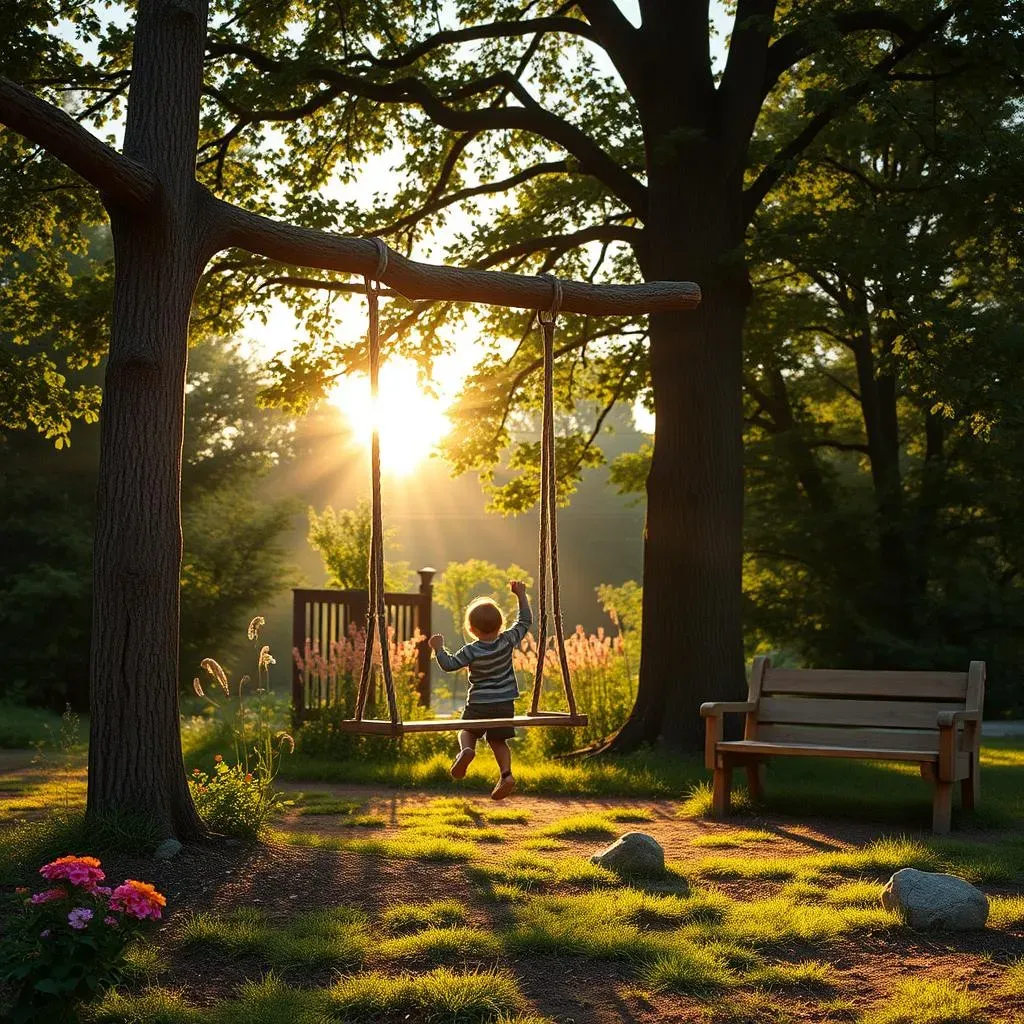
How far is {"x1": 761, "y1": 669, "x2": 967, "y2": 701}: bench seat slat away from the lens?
345 inches

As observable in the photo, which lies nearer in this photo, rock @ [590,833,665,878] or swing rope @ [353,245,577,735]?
swing rope @ [353,245,577,735]

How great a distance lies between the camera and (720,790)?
8625 mm

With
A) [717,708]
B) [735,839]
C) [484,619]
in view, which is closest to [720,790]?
[717,708]

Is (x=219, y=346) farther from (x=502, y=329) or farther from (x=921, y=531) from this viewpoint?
(x=921, y=531)

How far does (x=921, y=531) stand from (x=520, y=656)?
9390 millimetres

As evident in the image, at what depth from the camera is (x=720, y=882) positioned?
6.20 m

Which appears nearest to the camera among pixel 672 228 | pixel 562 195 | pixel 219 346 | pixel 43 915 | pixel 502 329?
pixel 43 915

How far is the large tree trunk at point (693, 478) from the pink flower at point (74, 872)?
25.1 ft

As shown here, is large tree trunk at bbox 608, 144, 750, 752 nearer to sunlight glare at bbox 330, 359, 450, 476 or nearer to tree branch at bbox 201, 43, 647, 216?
tree branch at bbox 201, 43, 647, 216

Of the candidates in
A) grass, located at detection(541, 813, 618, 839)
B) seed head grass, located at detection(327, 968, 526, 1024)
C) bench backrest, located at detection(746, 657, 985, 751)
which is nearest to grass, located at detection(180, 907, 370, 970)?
seed head grass, located at detection(327, 968, 526, 1024)

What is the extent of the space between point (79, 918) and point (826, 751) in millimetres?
5582

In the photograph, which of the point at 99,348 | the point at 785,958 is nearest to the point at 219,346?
the point at 99,348

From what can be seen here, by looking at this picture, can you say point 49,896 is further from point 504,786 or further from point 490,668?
point 504,786

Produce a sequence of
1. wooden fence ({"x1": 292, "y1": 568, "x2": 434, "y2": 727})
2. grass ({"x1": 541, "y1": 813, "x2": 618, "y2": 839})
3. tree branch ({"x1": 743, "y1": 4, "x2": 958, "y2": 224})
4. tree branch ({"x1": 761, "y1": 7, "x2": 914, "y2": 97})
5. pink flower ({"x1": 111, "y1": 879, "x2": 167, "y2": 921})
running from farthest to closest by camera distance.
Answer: wooden fence ({"x1": 292, "y1": 568, "x2": 434, "y2": 727}) < tree branch ({"x1": 761, "y1": 7, "x2": 914, "y2": 97}) < tree branch ({"x1": 743, "y1": 4, "x2": 958, "y2": 224}) < grass ({"x1": 541, "y1": 813, "x2": 618, "y2": 839}) < pink flower ({"x1": 111, "y1": 879, "x2": 167, "y2": 921})
